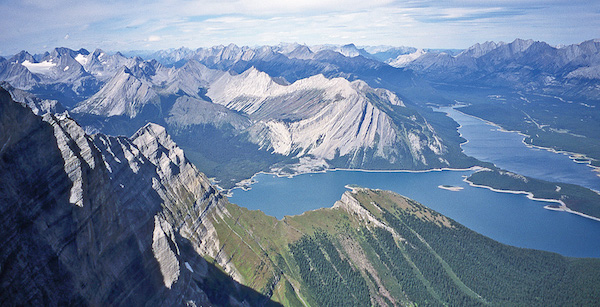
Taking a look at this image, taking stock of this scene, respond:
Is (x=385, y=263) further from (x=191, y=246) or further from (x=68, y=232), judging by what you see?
(x=68, y=232)

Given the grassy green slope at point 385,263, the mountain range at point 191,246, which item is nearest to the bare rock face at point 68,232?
the mountain range at point 191,246

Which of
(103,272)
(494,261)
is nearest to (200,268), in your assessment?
(103,272)

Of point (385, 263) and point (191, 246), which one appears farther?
point (385, 263)

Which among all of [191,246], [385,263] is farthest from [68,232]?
[385,263]

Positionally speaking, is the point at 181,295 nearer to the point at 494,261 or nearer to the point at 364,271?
the point at 364,271

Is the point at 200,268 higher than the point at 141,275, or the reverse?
the point at 141,275

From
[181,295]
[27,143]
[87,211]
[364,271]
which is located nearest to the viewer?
[27,143]

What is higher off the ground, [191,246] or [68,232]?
[68,232]

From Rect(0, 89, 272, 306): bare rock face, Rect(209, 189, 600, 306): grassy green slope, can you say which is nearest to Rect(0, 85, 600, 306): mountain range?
Rect(0, 89, 272, 306): bare rock face
